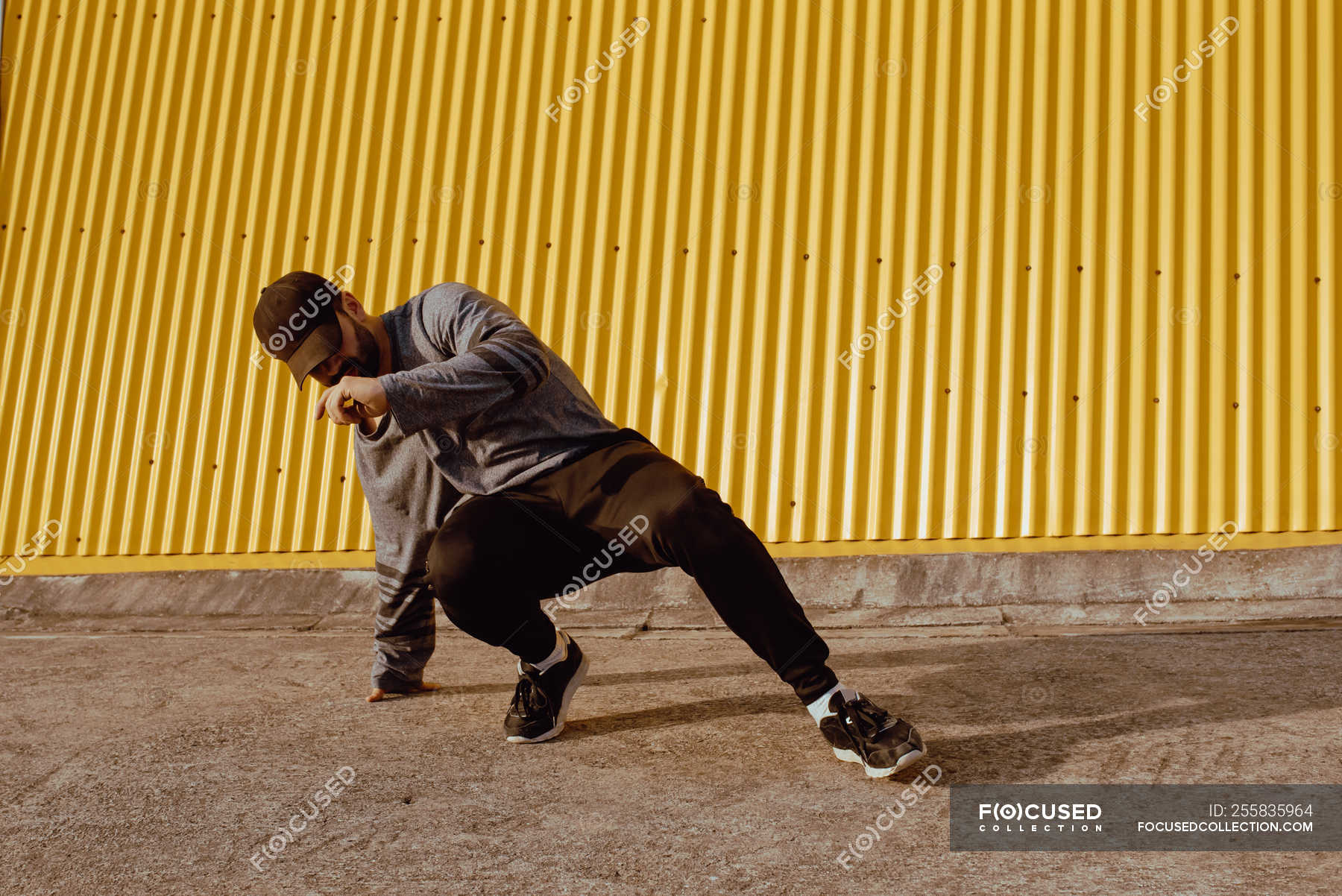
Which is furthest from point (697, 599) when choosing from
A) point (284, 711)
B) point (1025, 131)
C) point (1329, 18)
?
point (1329, 18)

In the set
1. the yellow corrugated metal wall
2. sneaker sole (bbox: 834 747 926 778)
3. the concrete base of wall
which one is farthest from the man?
the yellow corrugated metal wall

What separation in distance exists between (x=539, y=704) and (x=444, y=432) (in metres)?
0.74

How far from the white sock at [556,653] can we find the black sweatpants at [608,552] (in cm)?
2

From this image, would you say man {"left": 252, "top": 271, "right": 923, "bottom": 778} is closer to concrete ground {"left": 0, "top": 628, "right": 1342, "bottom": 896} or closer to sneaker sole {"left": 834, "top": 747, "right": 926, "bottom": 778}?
sneaker sole {"left": 834, "top": 747, "right": 926, "bottom": 778}

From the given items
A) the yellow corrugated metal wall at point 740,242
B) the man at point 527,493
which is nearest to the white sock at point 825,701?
the man at point 527,493

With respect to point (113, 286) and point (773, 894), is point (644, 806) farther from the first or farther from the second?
point (113, 286)

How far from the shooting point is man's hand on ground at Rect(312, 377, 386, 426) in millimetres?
2207

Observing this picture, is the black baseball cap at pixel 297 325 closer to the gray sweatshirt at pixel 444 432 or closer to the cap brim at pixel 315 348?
the cap brim at pixel 315 348

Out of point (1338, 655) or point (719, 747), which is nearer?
point (719, 747)

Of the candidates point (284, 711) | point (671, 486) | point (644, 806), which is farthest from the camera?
point (284, 711)

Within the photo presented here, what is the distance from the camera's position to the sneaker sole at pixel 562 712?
258 cm

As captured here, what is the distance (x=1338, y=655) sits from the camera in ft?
9.93

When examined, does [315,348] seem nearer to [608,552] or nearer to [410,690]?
[608,552]

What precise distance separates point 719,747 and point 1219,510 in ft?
9.51
